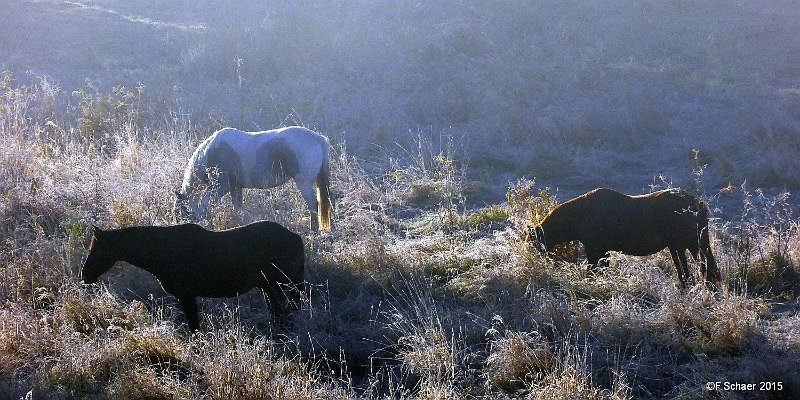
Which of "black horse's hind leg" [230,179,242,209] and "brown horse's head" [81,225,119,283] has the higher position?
"brown horse's head" [81,225,119,283]

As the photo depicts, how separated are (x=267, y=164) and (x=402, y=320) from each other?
11.9 ft

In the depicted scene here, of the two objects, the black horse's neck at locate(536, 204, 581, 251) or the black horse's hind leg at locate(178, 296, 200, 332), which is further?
the black horse's neck at locate(536, 204, 581, 251)

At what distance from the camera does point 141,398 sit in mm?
4840

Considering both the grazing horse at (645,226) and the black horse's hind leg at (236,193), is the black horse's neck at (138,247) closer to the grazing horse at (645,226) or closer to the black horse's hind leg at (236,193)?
the black horse's hind leg at (236,193)

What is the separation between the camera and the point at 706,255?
613 cm

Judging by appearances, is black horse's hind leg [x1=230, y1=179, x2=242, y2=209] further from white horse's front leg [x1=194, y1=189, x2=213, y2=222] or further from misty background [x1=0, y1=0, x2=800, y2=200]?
misty background [x1=0, y1=0, x2=800, y2=200]

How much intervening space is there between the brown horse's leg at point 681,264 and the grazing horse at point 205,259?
2880 millimetres

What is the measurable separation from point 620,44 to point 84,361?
50.1 ft

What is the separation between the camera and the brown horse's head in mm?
5453

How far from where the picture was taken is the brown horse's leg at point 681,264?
6.17m

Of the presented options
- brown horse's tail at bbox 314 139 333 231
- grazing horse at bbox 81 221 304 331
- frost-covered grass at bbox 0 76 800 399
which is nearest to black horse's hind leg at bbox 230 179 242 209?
frost-covered grass at bbox 0 76 800 399

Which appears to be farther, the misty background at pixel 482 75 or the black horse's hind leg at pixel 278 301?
the misty background at pixel 482 75
